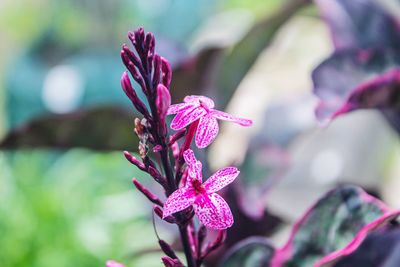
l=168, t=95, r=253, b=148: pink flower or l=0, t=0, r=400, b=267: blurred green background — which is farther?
l=0, t=0, r=400, b=267: blurred green background

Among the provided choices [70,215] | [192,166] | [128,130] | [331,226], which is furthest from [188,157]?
[70,215]

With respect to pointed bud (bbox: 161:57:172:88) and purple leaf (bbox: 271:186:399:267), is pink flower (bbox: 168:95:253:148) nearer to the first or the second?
pointed bud (bbox: 161:57:172:88)

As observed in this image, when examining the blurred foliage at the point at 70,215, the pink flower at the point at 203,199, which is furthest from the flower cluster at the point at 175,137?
the blurred foliage at the point at 70,215

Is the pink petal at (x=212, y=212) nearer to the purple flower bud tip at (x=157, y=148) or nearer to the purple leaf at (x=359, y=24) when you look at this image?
the purple flower bud tip at (x=157, y=148)

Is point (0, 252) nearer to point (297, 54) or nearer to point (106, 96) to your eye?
point (106, 96)

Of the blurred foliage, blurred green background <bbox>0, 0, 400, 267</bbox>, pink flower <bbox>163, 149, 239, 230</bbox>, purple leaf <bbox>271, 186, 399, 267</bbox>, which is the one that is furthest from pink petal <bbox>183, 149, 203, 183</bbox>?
the blurred foliage

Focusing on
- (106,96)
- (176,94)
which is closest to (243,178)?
(176,94)

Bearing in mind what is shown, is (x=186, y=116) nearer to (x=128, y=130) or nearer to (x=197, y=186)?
(x=197, y=186)
